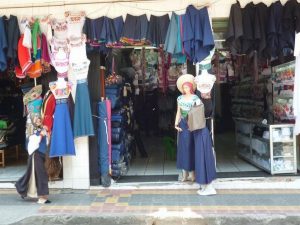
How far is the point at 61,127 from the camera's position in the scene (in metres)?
7.43

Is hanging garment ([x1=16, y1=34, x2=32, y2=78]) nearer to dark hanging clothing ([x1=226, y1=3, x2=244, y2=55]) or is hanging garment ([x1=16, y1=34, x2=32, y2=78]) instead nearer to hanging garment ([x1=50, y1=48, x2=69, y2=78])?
hanging garment ([x1=50, y1=48, x2=69, y2=78])

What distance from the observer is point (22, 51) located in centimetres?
751

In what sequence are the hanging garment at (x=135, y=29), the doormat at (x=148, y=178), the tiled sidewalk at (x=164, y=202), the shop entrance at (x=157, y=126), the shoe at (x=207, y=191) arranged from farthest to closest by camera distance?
the shop entrance at (x=157, y=126)
the doormat at (x=148, y=178)
the hanging garment at (x=135, y=29)
the shoe at (x=207, y=191)
the tiled sidewalk at (x=164, y=202)

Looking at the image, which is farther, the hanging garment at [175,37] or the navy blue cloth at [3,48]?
the navy blue cloth at [3,48]

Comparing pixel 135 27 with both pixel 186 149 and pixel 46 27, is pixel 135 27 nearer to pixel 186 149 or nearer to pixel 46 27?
pixel 46 27

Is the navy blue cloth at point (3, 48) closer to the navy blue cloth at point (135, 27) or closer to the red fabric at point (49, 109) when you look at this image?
the red fabric at point (49, 109)

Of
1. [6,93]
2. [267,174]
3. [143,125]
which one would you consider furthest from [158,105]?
[267,174]

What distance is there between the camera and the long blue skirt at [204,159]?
284 inches

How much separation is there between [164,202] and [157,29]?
288cm

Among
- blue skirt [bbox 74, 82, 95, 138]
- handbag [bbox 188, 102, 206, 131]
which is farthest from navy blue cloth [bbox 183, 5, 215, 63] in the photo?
blue skirt [bbox 74, 82, 95, 138]

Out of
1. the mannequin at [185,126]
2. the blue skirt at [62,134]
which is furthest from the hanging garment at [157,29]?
the blue skirt at [62,134]

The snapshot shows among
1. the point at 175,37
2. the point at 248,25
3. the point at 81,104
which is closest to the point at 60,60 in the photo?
the point at 81,104

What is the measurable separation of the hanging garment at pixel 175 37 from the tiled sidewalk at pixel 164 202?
94.9 inches

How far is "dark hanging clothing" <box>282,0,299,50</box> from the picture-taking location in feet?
23.9
